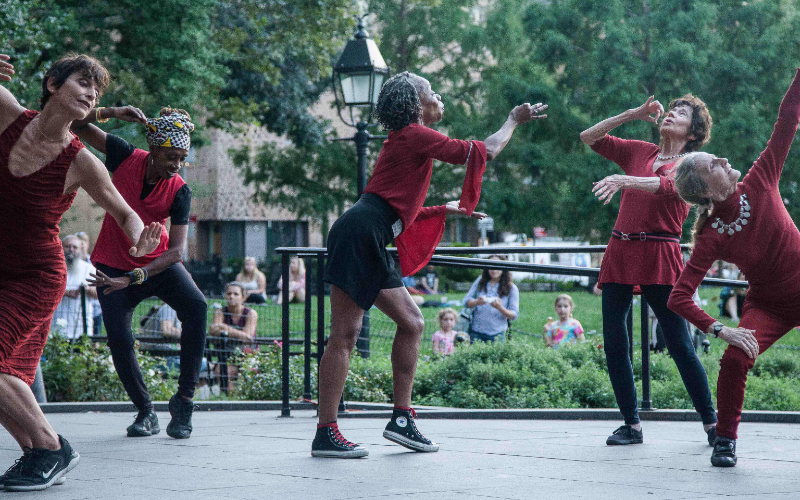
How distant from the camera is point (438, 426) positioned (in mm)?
6707

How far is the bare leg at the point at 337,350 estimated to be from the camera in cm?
506

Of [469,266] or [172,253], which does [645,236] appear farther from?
[172,253]

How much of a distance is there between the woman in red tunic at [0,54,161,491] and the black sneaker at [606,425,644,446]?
8.81 ft

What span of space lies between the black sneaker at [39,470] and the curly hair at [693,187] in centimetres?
291

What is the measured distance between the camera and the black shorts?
4973 millimetres

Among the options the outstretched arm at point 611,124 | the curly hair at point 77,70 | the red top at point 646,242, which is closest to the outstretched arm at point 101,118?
the curly hair at point 77,70

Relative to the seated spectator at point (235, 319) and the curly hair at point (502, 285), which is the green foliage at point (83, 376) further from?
the curly hair at point (502, 285)

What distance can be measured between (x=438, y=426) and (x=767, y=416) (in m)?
2.20

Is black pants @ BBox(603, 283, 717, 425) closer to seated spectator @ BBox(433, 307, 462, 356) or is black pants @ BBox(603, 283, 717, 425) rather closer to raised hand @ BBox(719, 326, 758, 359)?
raised hand @ BBox(719, 326, 758, 359)

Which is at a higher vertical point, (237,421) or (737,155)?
(737,155)

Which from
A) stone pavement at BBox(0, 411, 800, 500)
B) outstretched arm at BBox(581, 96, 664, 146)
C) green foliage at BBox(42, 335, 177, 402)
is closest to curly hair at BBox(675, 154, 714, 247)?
outstretched arm at BBox(581, 96, 664, 146)

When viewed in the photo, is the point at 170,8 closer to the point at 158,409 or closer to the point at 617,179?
the point at 158,409

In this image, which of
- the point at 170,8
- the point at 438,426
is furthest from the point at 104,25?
the point at 438,426

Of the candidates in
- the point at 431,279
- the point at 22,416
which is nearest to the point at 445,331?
the point at 22,416
